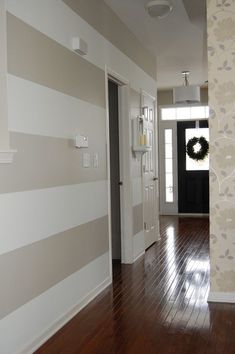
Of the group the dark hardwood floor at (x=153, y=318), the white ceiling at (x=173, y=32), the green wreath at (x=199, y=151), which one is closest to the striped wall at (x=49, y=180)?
the dark hardwood floor at (x=153, y=318)

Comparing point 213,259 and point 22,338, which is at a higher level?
point 213,259

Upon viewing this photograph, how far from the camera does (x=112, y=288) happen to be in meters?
4.09

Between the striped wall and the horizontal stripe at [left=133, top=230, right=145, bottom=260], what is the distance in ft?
3.66

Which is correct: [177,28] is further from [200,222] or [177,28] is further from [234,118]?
[200,222]

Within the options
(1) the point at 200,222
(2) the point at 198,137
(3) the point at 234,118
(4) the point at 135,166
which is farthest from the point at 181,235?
(3) the point at 234,118

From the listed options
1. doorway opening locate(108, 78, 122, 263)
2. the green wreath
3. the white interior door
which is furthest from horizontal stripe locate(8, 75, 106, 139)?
the green wreath

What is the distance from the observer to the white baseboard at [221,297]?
3.62 meters

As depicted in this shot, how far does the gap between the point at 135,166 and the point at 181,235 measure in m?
2.04

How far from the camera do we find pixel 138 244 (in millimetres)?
5430

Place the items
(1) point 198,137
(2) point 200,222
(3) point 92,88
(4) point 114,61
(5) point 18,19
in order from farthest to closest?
1. (1) point 198,137
2. (2) point 200,222
3. (4) point 114,61
4. (3) point 92,88
5. (5) point 18,19

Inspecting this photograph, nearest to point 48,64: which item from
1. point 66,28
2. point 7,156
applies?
point 66,28

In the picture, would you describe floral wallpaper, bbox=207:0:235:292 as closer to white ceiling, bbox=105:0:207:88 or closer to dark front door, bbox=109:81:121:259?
white ceiling, bbox=105:0:207:88

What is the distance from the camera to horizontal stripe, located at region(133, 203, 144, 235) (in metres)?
5.27

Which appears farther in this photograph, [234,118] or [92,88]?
[92,88]
